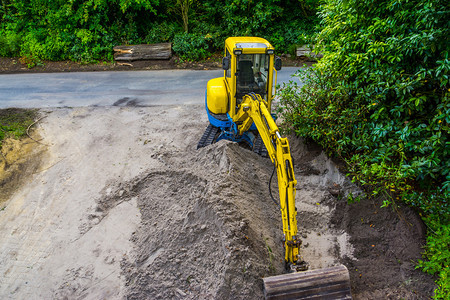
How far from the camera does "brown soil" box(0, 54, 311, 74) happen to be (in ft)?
48.5

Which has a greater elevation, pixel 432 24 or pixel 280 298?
pixel 432 24

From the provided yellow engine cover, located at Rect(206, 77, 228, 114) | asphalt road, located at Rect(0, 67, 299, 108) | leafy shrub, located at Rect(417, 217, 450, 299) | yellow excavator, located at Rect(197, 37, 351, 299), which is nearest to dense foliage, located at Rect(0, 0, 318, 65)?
asphalt road, located at Rect(0, 67, 299, 108)

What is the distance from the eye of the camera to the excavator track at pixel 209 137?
8.34 meters

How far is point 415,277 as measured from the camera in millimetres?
4938

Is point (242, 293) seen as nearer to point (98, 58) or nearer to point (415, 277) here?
point (415, 277)

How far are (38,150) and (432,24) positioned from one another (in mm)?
9307

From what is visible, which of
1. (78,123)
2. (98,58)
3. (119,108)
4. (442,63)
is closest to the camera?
(442,63)

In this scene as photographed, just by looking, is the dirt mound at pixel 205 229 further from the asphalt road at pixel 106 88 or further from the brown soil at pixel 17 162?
the asphalt road at pixel 106 88

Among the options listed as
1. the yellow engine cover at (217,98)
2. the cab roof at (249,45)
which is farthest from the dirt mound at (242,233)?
the cab roof at (249,45)

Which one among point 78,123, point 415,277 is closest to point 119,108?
point 78,123

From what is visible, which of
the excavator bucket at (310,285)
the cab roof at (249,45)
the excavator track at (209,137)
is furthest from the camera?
the excavator track at (209,137)

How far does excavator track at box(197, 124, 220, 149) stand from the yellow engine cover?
21.3 inches

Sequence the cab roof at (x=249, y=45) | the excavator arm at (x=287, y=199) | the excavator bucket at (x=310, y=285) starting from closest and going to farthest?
the excavator bucket at (x=310, y=285) → the excavator arm at (x=287, y=199) → the cab roof at (x=249, y=45)

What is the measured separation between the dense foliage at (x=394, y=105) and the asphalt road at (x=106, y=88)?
18.4ft
